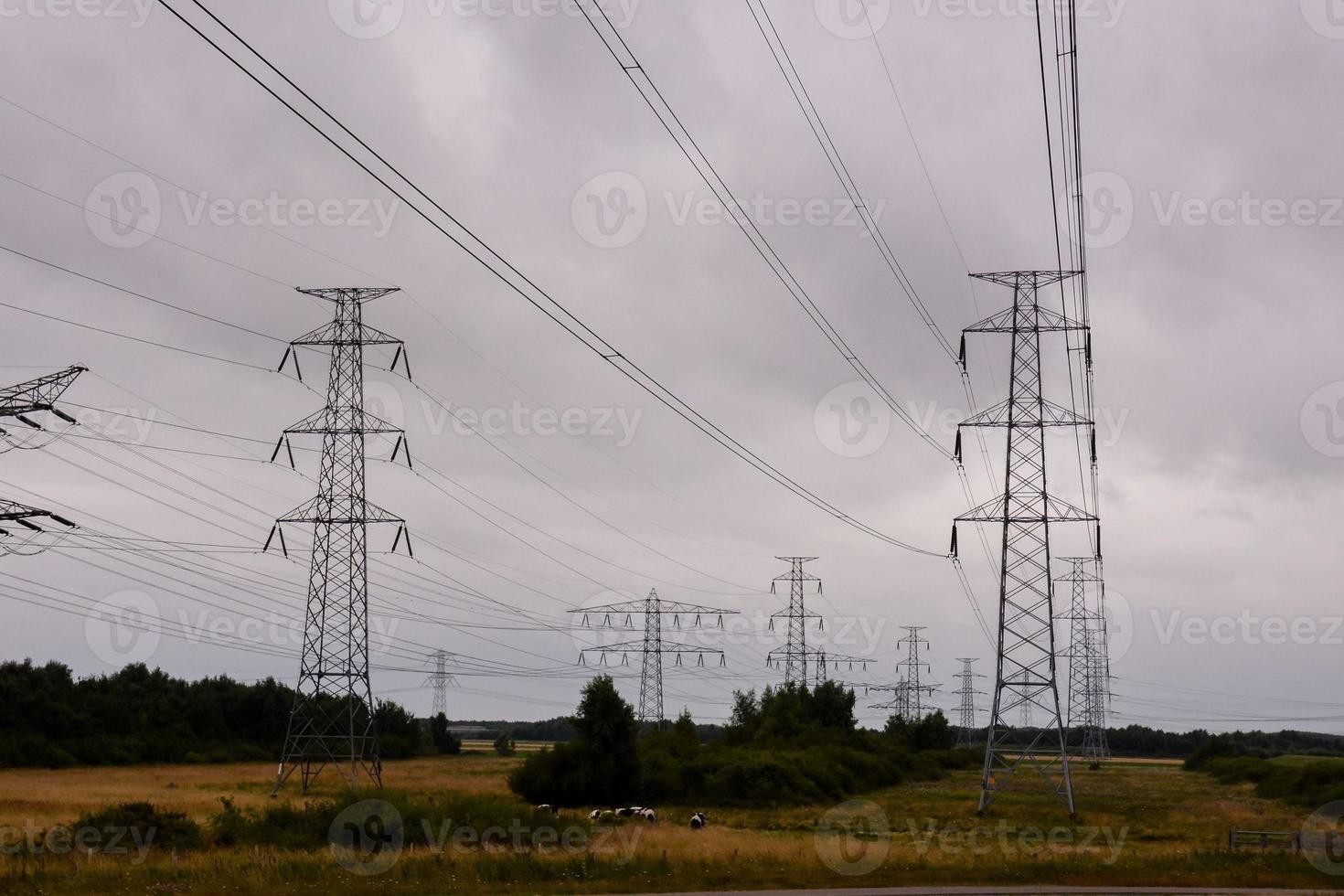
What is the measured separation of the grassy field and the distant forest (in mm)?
27155

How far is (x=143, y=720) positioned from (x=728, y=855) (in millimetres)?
80906

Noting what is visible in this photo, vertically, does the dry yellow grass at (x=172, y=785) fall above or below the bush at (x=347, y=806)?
below

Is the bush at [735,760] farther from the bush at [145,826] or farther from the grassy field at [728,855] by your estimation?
the bush at [145,826]

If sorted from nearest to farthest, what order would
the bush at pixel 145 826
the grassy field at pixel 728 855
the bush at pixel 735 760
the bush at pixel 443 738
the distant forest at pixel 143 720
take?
the grassy field at pixel 728 855 < the bush at pixel 145 826 < the bush at pixel 735 760 < the distant forest at pixel 143 720 < the bush at pixel 443 738

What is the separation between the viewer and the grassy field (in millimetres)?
32781

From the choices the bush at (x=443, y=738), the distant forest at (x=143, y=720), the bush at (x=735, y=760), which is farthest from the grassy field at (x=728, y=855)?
the bush at (x=443, y=738)

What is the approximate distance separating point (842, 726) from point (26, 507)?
9183cm

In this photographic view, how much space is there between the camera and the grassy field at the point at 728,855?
3278 centimetres

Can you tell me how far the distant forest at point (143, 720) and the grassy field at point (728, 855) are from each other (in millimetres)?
27155

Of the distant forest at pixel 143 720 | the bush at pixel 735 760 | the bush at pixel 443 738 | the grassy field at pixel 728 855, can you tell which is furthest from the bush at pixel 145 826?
the bush at pixel 443 738

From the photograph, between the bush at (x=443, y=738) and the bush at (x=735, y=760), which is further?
the bush at (x=443, y=738)

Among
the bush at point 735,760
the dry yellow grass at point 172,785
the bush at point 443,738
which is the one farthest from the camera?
the bush at point 443,738

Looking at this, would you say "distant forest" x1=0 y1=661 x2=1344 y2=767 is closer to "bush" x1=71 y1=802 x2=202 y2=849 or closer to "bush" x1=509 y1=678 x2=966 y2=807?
"bush" x1=509 y1=678 x2=966 y2=807

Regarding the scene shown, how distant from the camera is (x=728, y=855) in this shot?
134ft
